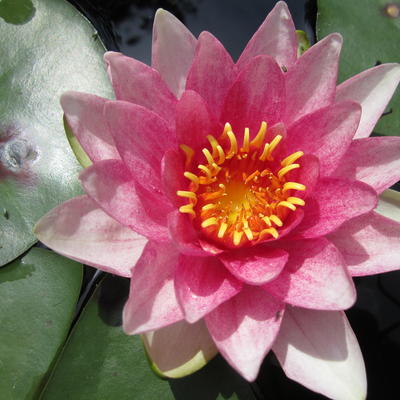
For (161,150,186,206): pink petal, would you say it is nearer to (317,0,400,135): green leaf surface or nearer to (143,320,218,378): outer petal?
(143,320,218,378): outer petal

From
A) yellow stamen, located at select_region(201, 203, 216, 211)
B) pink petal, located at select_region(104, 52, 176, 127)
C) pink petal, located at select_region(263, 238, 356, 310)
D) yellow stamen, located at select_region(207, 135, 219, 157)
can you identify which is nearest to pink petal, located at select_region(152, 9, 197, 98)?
pink petal, located at select_region(104, 52, 176, 127)

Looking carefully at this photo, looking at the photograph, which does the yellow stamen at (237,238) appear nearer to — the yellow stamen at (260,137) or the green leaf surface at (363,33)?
the yellow stamen at (260,137)

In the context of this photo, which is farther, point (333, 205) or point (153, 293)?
point (333, 205)

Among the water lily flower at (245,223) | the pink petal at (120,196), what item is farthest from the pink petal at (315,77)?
the pink petal at (120,196)

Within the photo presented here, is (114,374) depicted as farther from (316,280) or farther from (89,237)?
(316,280)

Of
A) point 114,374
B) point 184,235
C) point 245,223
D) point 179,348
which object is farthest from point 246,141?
point 114,374

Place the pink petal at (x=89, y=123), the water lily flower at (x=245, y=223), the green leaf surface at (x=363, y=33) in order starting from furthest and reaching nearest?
the green leaf surface at (x=363, y=33) < the pink petal at (x=89, y=123) < the water lily flower at (x=245, y=223)
